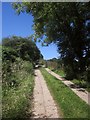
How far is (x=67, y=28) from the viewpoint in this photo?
19.3m

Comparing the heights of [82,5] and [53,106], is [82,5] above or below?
above

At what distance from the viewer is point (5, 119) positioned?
7.56m

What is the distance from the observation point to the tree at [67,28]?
690 inches

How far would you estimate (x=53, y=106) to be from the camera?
9.94 m

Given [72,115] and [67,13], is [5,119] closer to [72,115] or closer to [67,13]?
[72,115]

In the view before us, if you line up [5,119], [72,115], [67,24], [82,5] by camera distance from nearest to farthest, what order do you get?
1. [5,119]
2. [72,115]
3. [82,5]
4. [67,24]

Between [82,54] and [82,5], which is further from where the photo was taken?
[82,54]

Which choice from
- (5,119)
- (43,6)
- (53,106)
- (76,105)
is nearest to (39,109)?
(53,106)

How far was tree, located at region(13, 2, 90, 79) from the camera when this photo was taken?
57.5 feet

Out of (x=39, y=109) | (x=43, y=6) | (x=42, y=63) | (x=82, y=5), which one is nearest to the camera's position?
(x=39, y=109)

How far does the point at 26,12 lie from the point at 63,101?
9.29 m

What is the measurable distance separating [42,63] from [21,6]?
72.1 metres

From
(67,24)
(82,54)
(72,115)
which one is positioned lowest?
(72,115)

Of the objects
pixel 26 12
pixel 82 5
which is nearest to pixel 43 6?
pixel 26 12
